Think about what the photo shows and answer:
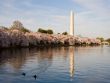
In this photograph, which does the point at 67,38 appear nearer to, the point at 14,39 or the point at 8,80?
the point at 14,39

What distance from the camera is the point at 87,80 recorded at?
83.6 feet

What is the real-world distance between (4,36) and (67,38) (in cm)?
5956

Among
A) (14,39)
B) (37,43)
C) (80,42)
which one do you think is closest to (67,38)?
(80,42)

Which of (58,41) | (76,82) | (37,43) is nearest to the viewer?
(76,82)

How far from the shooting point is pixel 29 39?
106250 millimetres

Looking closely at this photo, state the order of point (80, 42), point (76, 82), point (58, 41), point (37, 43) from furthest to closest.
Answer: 1. point (80, 42)
2. point (58, 41)
3. point (37, 43)
4. point (76, 82)

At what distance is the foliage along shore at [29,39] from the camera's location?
8912 centimetres

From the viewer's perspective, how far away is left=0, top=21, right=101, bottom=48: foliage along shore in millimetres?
89125

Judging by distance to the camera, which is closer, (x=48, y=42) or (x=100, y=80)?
(x=100, y=80)

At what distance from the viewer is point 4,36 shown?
88062mm

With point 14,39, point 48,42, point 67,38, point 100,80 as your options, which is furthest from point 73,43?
point 100,80

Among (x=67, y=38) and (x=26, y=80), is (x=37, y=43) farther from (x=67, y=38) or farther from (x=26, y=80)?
(x=26, y=80)

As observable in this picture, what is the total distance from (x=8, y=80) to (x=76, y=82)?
6137mm

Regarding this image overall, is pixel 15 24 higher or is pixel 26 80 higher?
pixel 15 24
